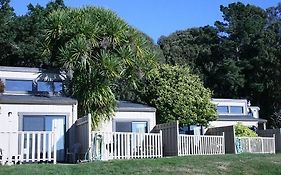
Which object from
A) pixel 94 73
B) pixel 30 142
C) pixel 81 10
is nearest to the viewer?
pixel 30 142

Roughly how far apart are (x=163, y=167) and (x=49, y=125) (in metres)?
9.43

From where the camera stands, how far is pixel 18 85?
25172mm

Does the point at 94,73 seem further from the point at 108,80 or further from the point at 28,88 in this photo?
the point at 28,88

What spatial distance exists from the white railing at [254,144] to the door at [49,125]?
9.24 metres

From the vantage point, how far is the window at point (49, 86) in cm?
2547

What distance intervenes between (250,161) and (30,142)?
8547mm

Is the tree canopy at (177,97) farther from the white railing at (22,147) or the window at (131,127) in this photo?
the white railing at (22,147)

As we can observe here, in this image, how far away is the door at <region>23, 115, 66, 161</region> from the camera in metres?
22.1

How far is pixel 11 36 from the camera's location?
120 feet

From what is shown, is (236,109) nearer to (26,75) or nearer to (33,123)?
(26,75)

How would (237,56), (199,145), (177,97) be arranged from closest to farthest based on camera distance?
(199,145) → (177,97) → (237,56)

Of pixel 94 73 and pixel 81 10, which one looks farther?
pixel 81 10

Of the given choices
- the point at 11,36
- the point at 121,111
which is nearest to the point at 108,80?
the point at 121,111

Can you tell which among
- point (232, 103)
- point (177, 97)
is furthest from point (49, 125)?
point (232, 103)
